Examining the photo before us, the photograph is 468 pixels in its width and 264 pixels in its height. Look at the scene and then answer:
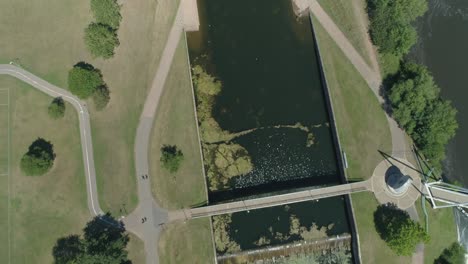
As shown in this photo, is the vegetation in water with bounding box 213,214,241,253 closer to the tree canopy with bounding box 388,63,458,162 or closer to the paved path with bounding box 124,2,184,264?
the paved path with bounding box 124,2,184,264

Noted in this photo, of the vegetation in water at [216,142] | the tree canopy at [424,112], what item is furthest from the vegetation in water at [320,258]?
the tree canopy at [424,112]

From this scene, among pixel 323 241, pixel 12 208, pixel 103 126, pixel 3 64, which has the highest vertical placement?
pixel 3 64

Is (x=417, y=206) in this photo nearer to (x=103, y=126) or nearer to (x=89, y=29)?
(x=103, y=126)

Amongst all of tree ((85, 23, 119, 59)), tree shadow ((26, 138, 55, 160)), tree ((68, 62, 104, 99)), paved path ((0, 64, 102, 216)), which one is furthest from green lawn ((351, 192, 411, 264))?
tree shadow ((26, 138, 55, 160))

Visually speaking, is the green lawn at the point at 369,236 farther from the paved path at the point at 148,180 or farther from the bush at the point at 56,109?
the bush at the point at 56,109

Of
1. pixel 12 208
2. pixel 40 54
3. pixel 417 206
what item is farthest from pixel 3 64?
pixel 417 206

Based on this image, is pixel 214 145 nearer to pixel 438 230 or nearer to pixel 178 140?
pixel 178 140
